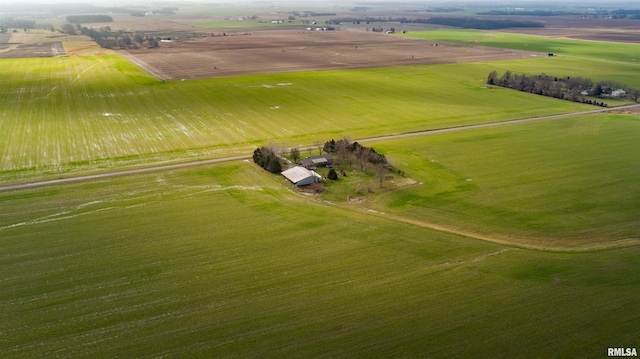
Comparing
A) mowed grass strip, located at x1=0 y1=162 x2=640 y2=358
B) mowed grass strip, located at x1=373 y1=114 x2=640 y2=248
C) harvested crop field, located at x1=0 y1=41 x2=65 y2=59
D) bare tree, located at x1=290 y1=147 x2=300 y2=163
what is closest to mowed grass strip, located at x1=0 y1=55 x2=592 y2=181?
bare tree, located at x1=290 y1=147 x2=300 y2=163

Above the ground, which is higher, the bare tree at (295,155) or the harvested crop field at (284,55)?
the harvested crop field at (284,55)

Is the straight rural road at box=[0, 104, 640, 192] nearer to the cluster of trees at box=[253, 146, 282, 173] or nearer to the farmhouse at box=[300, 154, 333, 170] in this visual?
the cluster of trees at box=[253, 146, 282, 173]

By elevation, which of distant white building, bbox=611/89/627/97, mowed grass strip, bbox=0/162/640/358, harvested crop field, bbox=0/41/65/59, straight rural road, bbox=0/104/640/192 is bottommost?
mowed grass strip, bbox=0/162/640/358

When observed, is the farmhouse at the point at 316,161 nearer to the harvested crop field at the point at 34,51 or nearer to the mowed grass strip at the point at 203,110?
the mowed grass strip at the point at 203,110

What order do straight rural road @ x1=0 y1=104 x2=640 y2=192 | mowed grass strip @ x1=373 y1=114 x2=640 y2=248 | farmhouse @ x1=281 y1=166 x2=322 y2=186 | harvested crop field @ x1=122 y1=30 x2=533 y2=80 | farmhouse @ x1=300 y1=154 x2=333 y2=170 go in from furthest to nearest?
harvested crop field @ x1=122 y1=30 x2=533 y2=80 < farmhouse @ x1=300 y1=154 x2=333 y2=170 < farmhouse @ x1=281 y1=166 x2=322 y2=186 < straight rural road @ x1=0 y1=104 x2=640 y2=192 < mowed grass strip @ x1=373 y1=114 x2=640 y2=248

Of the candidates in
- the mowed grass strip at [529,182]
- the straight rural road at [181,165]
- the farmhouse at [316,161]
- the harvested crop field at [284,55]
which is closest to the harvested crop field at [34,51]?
the harvested crop field at [284,55]

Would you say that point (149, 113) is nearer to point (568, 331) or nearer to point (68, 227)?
point (68, 227)
